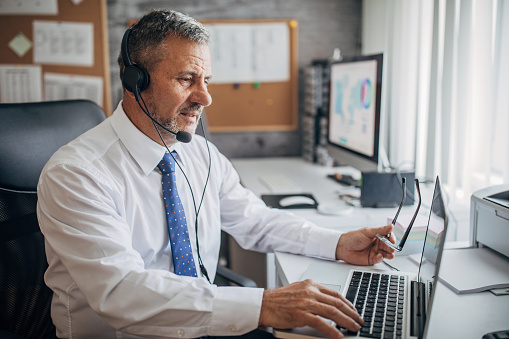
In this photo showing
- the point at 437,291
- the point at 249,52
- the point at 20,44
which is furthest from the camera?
the point at 249,52

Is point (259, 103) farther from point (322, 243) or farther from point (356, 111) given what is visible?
point (322, 243)

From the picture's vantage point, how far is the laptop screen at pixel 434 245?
0.75 m

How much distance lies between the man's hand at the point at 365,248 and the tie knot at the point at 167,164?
0.46 meters

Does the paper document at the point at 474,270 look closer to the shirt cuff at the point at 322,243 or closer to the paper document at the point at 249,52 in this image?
the shirt cuff at the point at 322,243

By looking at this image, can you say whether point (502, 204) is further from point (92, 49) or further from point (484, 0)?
point (92, 49)

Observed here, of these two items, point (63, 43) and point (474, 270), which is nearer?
point (474, 270)

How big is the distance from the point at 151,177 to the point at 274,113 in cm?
153

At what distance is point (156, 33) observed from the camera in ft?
3.55

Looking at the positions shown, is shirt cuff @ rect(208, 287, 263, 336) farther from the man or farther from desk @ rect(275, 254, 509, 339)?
desk @ rect(275, 254, 509, 339)

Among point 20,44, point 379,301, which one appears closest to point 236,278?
point 379,301

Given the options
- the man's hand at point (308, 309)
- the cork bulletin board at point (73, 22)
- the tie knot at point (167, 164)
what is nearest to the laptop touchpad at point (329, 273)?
the man's hand at point (308, 309)

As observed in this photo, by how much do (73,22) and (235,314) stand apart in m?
2.04

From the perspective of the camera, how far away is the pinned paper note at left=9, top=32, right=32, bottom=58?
233cm

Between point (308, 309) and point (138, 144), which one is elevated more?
point (138, 144)
